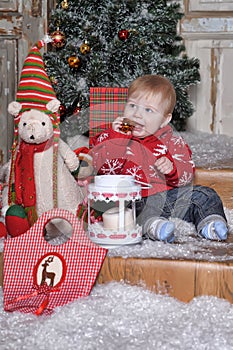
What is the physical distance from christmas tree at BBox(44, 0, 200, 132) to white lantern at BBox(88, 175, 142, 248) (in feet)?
3.31

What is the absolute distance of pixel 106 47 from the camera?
104 inches

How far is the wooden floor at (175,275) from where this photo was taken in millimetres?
1474

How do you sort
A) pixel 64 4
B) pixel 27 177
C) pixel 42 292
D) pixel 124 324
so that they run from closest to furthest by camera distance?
pixel 124 324
pixel 42 292
pixel 27 177
pixel 64 4

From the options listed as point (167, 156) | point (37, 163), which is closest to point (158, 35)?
A: point (167, 156)

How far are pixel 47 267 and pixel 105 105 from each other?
990 millimetres

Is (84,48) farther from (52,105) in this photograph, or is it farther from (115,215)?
(115,215)

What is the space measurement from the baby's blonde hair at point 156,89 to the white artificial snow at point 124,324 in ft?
2.07

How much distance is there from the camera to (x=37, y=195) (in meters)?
1.74

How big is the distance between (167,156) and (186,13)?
1.54 m

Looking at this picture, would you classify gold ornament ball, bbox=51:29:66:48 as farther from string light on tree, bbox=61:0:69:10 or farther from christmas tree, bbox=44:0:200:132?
string light on tree, bbox=61:0:69:10

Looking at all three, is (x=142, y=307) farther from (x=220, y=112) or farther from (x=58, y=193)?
(x=220, y=112)

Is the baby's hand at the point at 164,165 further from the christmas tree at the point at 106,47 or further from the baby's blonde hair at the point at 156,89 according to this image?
the christmas tree at the point at 106,47

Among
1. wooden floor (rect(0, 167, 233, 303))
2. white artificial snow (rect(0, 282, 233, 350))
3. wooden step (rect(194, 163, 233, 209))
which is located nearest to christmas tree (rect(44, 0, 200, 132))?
wooden step (rect(194, 163, 233, 209))

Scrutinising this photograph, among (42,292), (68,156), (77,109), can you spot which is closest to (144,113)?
(68,156)
